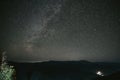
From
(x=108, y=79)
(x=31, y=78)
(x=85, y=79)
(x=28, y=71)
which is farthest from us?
(x=28, y=71)

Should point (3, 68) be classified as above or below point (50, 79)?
above

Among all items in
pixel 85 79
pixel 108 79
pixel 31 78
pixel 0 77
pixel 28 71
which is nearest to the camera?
pixel 0 77

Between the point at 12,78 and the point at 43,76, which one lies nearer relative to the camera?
the point at 12,78

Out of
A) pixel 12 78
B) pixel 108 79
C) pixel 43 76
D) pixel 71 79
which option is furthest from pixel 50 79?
pixel 12 78

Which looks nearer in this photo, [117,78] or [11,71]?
[11,71]

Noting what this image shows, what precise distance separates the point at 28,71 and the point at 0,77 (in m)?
67.0

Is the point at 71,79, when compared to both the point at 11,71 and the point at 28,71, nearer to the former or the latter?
the point at 28,71

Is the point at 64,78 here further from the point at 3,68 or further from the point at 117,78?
the point at 3,68

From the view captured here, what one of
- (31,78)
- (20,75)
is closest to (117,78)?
(31,78)

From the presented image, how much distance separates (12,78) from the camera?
1170 inches

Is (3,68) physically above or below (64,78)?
above

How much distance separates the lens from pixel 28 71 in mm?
94000

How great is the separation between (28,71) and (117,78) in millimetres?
62312

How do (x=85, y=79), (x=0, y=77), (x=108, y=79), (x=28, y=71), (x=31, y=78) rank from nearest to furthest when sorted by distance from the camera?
(x=0, y=77), (x=108, y=79), (x=85, y=79), (x=31, y=78), (x=28, y=71)
